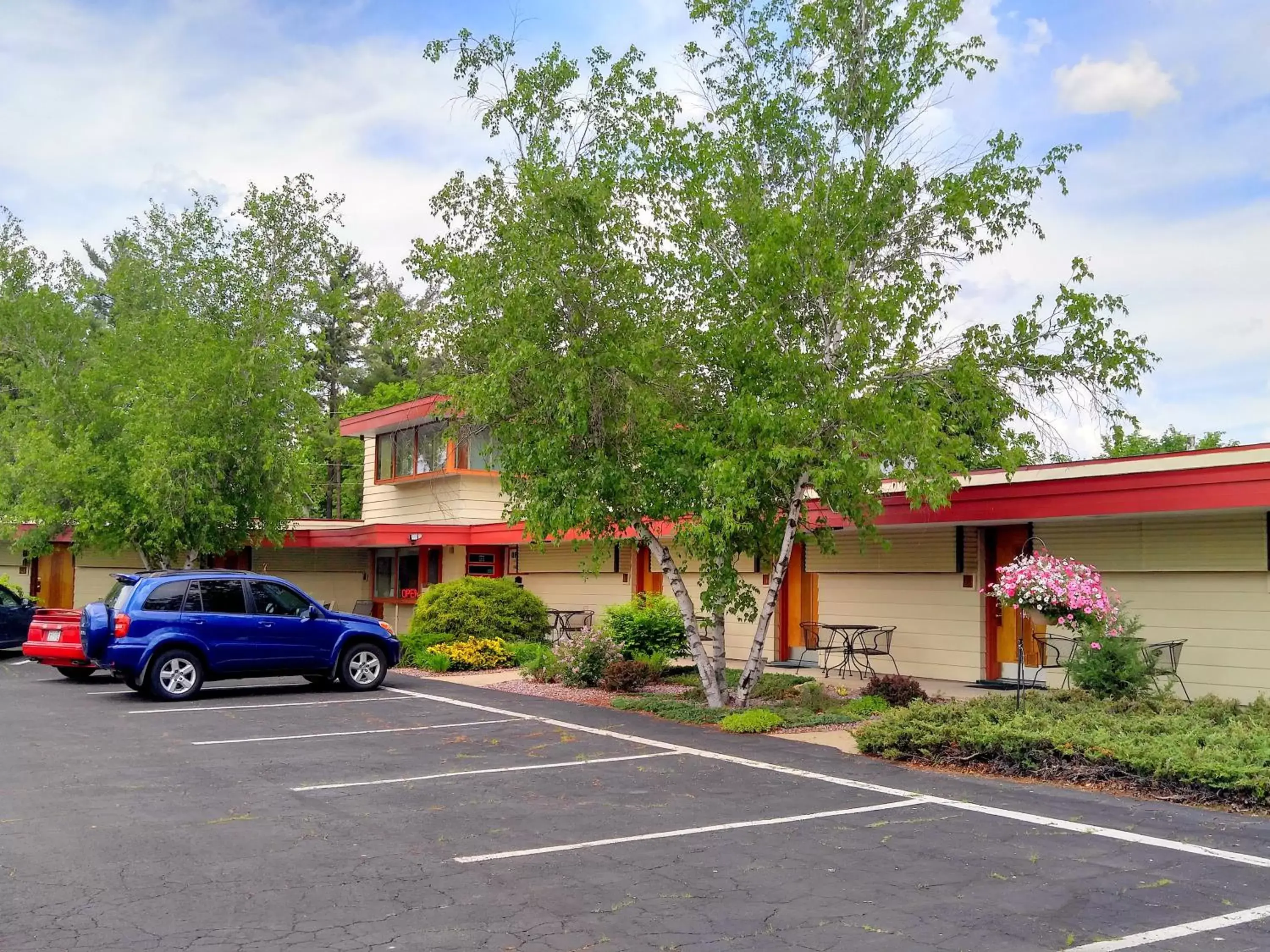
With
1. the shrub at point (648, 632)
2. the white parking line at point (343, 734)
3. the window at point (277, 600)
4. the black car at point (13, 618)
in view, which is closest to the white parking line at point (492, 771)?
the white parking line at point (343, 734)

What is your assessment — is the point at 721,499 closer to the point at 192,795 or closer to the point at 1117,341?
the point at 1117,341

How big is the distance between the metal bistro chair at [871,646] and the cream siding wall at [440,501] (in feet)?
32.6

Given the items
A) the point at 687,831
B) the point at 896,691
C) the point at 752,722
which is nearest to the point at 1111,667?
the point at 896,691

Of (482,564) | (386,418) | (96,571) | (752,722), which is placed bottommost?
(752,722)

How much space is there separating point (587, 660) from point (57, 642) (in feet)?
26.8

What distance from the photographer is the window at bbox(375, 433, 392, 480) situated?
96.3 feet

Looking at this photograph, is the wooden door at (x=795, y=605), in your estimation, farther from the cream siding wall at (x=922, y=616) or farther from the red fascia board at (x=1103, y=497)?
the red fascia board at (x=1103, y=497)

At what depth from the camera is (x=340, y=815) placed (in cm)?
855

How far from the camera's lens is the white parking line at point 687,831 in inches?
289

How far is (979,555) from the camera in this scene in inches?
675

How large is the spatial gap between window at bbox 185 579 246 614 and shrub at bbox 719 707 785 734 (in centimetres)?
724

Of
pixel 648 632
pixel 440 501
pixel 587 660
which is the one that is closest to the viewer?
pixel 587 660

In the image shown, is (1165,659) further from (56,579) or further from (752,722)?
(56,579)

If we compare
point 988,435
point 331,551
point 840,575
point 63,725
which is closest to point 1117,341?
point 988,435
